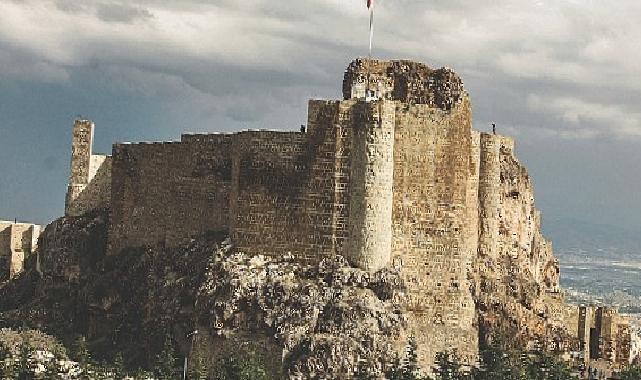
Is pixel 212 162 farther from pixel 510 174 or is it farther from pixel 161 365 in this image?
pixel 510 174

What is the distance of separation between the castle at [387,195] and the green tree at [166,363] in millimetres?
5716

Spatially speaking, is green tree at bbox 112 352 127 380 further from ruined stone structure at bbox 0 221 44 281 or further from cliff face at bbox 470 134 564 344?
ruined stone structure at bbox 0 221 44 281

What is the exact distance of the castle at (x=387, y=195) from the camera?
4834cm

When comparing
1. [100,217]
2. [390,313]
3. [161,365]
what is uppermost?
[100,217]

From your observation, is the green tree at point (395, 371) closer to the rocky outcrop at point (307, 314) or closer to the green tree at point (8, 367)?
the rocky outcrop at point (307, 314)

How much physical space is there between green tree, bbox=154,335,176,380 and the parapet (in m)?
15.0

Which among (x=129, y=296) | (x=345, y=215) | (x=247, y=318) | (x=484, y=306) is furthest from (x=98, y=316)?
(x=484, y=306)

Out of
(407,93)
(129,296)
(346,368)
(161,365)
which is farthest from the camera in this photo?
(129,296)

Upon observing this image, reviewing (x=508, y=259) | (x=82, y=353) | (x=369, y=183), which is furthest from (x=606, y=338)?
(x=82, y=353)

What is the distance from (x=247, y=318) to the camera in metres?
48.3

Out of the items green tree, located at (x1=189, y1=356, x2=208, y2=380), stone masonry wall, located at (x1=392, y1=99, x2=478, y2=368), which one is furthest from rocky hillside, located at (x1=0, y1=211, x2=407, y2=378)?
stone masonry wall, located at (x1=392, y1=99, x2=478, y2=368)

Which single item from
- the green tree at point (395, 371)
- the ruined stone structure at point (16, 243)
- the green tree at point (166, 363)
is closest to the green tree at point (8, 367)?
the green tree at point (166, 363)

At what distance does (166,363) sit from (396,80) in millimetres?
18136

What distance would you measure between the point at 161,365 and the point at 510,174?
22.4 m
